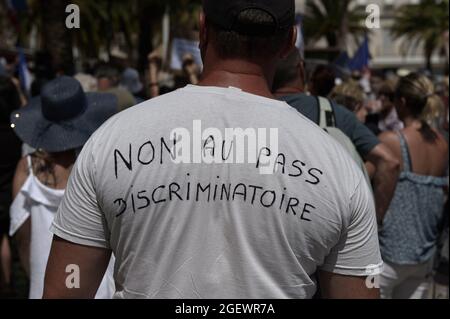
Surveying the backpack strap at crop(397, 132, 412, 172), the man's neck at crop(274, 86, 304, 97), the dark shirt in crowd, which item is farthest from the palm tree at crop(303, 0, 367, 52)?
the man's neck at crop(274, 86, 304, 97)

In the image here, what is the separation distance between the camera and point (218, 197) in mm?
1980

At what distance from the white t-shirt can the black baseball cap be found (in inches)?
6.9

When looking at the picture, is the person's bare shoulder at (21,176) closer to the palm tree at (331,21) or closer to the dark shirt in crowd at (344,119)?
the dark shirt in crowd at (344,119)

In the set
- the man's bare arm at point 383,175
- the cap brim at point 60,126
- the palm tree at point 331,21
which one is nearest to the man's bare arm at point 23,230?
the cap brim at point 60,126

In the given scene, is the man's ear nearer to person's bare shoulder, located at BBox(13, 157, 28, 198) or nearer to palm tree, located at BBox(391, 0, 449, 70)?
person's bare shoulder, located at BBox(13, 157, 28, 198)

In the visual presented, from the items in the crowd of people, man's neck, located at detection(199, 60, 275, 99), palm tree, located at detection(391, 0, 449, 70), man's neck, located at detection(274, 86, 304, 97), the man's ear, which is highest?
the man's ear

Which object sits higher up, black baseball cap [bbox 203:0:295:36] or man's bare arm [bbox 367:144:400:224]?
black baseball cap [bbox 203:0:295:36]

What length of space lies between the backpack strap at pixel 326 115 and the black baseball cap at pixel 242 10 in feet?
6.10

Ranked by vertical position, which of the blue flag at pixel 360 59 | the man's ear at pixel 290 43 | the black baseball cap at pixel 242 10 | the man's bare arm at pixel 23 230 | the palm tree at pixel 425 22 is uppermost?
the black baseball cap at pixel 242 10

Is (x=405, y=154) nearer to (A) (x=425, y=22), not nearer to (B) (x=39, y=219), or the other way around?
(B) (x=39, y=219)

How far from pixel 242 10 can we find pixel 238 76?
0.16 metres

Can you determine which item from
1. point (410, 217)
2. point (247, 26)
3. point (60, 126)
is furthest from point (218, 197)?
point (410, 217)

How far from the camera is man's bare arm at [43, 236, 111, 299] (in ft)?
6.79

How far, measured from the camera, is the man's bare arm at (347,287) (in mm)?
2086
